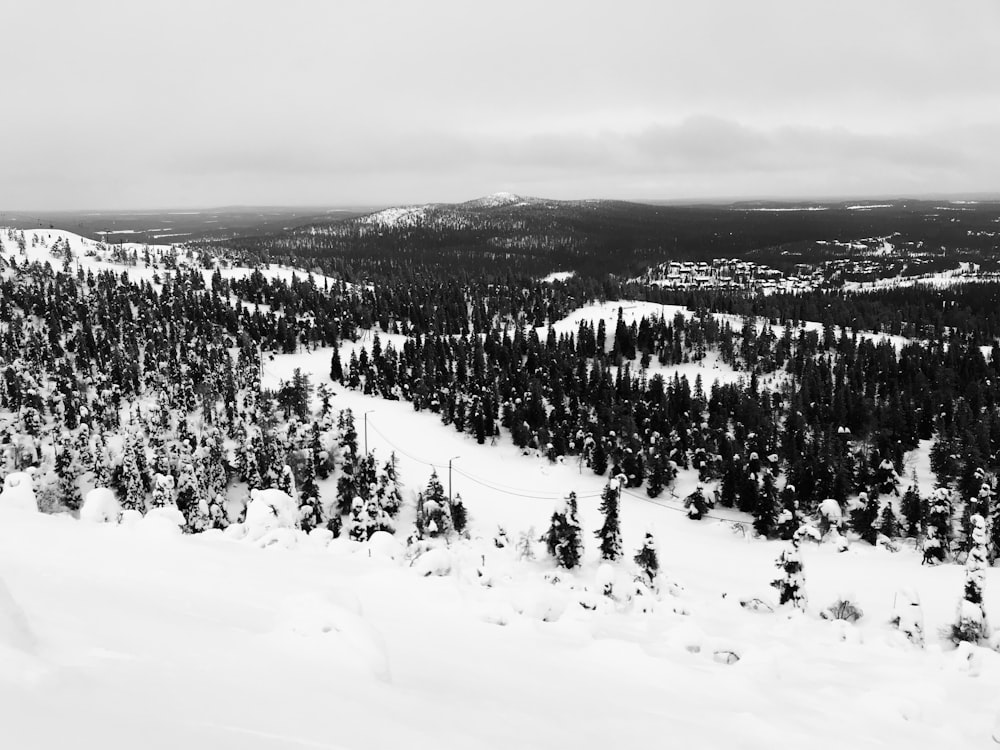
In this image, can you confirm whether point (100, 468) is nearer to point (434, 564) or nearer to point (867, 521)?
point (434, 564)

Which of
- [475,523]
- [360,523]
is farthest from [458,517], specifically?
[360,523]

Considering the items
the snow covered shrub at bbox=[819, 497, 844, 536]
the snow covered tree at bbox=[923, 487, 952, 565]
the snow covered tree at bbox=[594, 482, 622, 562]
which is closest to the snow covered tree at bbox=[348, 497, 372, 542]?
the snow covered tree at bbox=[594, 482, 622, 562]

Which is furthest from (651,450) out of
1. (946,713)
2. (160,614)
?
(160,614)

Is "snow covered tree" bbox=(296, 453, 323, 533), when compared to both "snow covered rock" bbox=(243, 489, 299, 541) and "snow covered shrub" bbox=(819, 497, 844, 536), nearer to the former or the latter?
"snow covered rock" bbox=(243, 489, 299, 541)

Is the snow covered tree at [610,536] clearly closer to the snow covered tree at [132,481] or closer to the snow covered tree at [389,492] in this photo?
the snow covered tree at [389,492]

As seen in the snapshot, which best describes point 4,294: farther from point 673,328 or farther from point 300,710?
point 300,710
